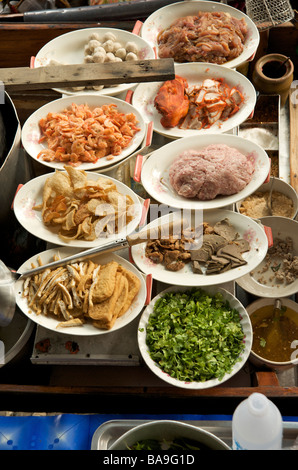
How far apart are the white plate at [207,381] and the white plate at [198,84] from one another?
0.94 meters

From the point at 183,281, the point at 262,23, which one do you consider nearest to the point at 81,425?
the point at 183,281

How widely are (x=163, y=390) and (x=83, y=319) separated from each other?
18.1 inches

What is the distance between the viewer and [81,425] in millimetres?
1845

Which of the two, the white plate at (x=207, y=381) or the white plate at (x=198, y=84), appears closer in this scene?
the white plate at (x=207, y=381)

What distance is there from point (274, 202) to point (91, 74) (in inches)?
50.5

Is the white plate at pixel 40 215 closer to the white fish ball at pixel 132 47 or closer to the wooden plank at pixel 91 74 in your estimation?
the wooden plank at pixel 91 74

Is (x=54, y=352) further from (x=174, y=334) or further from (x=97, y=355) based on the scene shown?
(x=174, y=334)

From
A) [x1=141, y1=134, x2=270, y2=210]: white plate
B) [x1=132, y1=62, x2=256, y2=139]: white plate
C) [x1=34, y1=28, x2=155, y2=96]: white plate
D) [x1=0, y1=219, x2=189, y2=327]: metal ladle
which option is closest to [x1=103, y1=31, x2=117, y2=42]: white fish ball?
[x1=34, y1=28, x2=155, y2=96]: white plate

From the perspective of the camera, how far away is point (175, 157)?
2.55 m

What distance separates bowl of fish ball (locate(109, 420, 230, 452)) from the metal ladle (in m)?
0.80

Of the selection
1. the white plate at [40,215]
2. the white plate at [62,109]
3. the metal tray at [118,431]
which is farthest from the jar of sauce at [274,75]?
the metal tray at [118,431]

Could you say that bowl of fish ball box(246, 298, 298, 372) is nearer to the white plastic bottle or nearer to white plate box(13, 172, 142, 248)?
white plate box(13, 172, 142, 248)

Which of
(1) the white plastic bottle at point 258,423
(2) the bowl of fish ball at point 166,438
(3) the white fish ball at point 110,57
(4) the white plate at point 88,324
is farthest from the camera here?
(3) the white fish ball at point 110,57

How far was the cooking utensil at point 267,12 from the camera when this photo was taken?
3.16 meters
